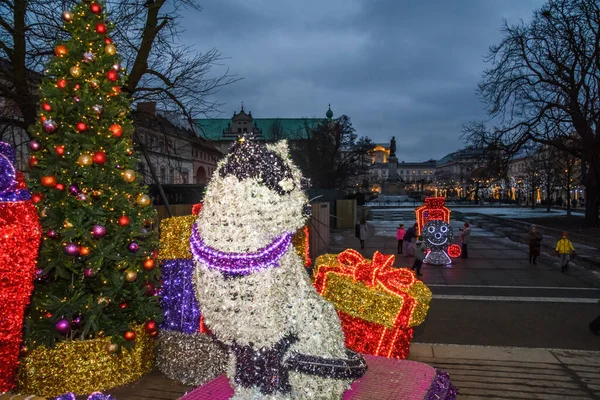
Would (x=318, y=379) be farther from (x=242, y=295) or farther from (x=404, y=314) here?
(x=404, y=314)

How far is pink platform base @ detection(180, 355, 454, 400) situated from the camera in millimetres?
3832

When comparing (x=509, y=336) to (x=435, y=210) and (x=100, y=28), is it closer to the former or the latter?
(x=100, y=28)

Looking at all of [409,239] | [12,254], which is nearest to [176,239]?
[12,254]

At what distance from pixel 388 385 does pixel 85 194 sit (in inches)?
154

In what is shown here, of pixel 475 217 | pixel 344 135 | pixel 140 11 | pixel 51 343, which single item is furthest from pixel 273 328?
pixel 344 135

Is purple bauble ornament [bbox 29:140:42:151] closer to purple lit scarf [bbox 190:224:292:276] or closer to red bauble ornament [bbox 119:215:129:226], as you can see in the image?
red bauble ornament [bbox 119:215:129:226]

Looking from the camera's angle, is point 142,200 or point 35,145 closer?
point 35,145

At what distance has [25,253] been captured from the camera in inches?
141

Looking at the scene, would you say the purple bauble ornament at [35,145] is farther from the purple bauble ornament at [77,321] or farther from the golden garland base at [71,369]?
the golden garland base at [71,369]

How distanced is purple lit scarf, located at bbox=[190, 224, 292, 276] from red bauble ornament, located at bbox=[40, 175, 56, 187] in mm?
2658

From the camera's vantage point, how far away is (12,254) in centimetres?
347

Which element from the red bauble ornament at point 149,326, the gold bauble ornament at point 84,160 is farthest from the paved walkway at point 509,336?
the gold bauble ornament at point 84,160

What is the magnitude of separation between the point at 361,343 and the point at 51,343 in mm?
3694

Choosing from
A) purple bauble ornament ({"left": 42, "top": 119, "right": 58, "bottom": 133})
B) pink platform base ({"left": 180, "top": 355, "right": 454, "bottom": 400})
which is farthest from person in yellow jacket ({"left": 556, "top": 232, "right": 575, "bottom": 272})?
purple bauble ornament ({"left": 42, "top": 119, "right": 58, "bottom": 133})
